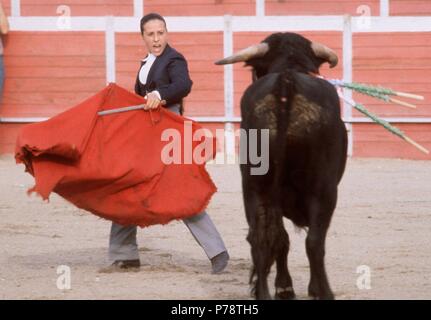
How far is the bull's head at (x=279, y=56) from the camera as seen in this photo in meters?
5.64

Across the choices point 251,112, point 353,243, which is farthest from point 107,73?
point 251,112

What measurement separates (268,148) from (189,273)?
1.76 m

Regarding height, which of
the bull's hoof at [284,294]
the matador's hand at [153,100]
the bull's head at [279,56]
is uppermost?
the bull's head at [279,56]

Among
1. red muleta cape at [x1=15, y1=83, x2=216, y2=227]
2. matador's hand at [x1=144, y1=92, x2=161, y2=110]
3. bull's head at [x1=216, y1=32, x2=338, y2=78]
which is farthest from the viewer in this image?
matador's hand at [x1=144, y1=92, x2=161, y2=110]

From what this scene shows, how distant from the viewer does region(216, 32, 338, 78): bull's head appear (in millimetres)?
5637

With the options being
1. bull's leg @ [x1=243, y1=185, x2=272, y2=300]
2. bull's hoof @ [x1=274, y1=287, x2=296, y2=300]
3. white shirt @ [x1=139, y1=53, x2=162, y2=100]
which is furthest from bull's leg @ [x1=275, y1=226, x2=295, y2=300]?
white shirt @ [x1=139, y1=53, x2=162, y2=100]

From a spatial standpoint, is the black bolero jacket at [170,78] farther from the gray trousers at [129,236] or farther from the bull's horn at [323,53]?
the bull's horn at [323,53]

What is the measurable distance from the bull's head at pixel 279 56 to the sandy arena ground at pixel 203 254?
3.52 ft

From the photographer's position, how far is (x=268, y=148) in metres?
5.20

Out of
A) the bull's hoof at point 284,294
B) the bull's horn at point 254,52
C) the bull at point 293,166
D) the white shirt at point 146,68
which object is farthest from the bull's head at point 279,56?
the white shirt at point 146,68

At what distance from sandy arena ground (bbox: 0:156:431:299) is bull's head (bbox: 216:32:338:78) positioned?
107cm

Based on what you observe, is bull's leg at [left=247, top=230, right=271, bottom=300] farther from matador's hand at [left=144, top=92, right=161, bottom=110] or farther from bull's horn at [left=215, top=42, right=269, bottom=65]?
matador's hand at [left=144, top=92, right=161, bottom=110]

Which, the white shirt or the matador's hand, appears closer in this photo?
the matador's hand

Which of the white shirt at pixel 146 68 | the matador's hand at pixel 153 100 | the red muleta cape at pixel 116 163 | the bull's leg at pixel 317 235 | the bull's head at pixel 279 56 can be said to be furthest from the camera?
the white shirt at pixel 146 68
